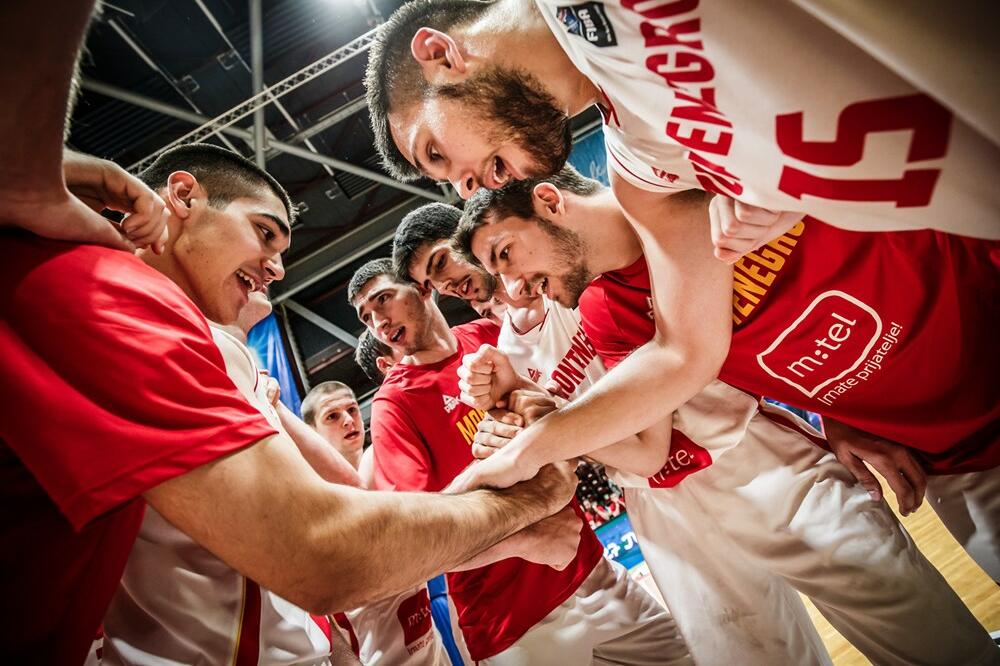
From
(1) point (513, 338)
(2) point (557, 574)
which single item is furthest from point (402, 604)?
(1) point (513, 338)

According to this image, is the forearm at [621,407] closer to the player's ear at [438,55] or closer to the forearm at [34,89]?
the player's ear at [438,55]

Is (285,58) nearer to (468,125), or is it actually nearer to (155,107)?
(155,107)

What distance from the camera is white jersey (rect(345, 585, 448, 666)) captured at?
311 cm

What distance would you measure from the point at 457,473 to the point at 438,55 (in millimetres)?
1955

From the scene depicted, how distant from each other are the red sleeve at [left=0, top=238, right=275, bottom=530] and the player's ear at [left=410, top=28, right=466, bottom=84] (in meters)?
1.10

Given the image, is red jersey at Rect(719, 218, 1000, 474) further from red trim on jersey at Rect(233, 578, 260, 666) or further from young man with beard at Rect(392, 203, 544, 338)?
young man with beard at Rect(392, 203, 544, 338)

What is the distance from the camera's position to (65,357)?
88cm

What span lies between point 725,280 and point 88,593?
1.73 metres

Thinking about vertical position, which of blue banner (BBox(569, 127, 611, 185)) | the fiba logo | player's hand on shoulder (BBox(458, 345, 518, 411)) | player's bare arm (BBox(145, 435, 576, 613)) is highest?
player's bare arm (BBox(145, 435, 576, 613))

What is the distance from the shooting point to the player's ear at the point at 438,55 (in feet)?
5.31

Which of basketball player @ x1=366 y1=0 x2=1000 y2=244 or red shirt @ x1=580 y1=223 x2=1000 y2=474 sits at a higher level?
basketball player @ x1=366 y1=0 x2=1000 y2=244

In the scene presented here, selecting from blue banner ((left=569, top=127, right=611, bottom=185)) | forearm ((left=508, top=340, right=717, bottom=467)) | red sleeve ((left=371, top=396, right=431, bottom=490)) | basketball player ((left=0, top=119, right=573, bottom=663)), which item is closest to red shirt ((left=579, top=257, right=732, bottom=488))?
forearm ((left=508, top=340, right=717, bottom=467))

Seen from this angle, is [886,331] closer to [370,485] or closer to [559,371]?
[559,371]

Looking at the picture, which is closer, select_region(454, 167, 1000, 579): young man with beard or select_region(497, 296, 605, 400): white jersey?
select_region(454, 167, 1000, 579): young man with beard
